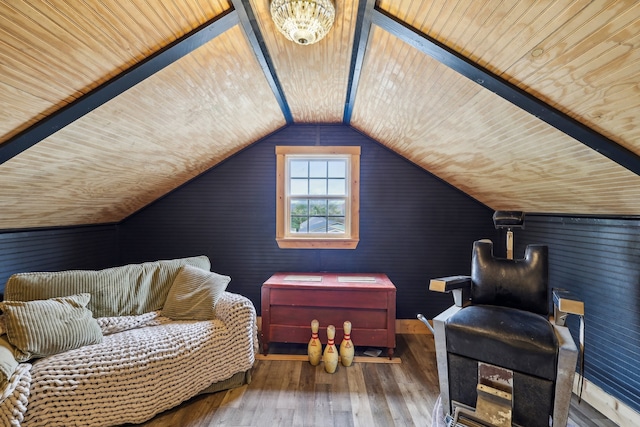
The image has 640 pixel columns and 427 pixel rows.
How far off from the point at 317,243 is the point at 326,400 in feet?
4.84

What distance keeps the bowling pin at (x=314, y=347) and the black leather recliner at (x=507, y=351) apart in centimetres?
102

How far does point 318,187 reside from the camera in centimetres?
316

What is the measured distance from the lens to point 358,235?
3.04 m

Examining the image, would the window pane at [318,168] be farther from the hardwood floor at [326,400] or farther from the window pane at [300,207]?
the hardwood floor at [326,400]

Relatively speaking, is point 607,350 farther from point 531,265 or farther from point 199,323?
point 199,323

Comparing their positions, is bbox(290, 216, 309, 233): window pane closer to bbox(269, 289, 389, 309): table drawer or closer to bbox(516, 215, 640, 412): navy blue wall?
bbox(269, 289, 389, 309): table drawer

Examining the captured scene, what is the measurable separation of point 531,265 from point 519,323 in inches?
18.3

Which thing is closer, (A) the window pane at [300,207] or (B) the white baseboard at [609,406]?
(B) the white baseboard at [609,406]

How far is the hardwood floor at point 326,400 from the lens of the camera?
5.84 ft

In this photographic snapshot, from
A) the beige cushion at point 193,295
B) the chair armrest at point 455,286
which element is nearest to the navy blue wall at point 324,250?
the beige cushion at point 193,295

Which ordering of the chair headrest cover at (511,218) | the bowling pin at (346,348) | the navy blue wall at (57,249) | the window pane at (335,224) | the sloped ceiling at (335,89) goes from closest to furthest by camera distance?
the sloped ceiling at (335,89) → the chair headrest cover at (511,218) → the navy blue wall at (57,249) → the bowling pin at (346,348) → the window pane at (335,224)

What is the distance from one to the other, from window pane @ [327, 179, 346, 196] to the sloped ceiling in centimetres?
85

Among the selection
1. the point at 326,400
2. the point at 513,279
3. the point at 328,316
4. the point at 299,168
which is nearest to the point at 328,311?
the point at 328,316

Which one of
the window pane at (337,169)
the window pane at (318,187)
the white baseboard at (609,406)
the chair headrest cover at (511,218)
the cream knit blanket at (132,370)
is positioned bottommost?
the white baseboard at (609,406)
